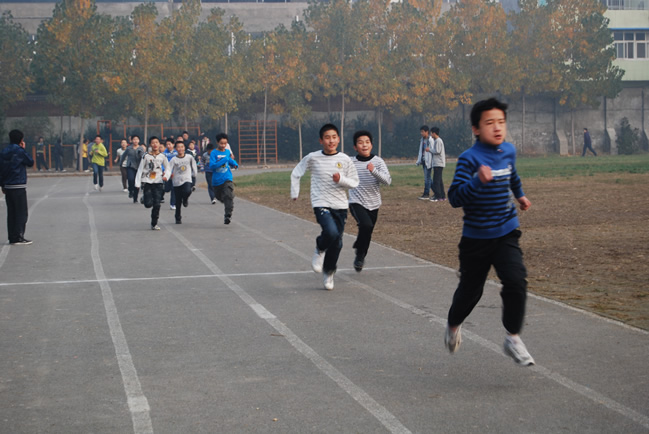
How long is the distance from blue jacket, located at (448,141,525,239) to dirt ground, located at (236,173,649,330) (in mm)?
2185

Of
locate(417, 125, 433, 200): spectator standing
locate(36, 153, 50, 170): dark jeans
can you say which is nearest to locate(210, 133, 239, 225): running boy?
locate(417, 125, 433, 200): spectator standing

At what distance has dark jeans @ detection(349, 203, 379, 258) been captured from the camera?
10.7 meters

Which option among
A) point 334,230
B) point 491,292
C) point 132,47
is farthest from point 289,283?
point 132,47

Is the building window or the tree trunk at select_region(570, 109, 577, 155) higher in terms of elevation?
the building window

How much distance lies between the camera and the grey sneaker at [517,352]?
583 centimetres

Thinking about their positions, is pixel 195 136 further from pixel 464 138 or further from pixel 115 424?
pixel 115 424

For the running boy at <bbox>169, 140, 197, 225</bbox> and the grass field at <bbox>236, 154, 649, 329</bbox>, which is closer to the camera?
the grass field at <bbox>236, 154, 649, 329</bbox>

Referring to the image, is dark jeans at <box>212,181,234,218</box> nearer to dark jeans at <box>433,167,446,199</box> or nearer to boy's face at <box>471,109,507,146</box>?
dark jeans at <box>433,167,446,199</box>

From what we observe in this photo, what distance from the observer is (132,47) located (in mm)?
49531

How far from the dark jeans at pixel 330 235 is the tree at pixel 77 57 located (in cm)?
4007

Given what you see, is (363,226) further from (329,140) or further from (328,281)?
(329,140)

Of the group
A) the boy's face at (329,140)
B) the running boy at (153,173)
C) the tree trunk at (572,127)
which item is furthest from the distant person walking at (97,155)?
the tree trunk at (572,127)

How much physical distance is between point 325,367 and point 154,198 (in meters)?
11.2

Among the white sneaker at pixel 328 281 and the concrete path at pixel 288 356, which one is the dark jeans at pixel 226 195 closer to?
the concrete path at pixel 288 356
